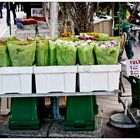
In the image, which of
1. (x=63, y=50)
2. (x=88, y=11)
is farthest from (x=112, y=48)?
(x=88, y=11)

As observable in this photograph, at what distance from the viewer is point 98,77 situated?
3141 millimetres

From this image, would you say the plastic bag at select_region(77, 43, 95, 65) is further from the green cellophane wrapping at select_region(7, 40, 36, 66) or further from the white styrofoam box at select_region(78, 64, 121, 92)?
the green cellophane wrapping at select_region(7, 40, 36, 66)

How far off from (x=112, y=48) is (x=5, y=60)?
912mm

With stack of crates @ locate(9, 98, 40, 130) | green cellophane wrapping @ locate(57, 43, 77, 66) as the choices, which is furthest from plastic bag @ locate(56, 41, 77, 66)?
stack of crates @ locate(9, 98, 40, 130)

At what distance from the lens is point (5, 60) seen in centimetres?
313

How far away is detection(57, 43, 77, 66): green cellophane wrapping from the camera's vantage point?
3125 mm

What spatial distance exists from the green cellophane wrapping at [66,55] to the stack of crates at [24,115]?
0.50 metres

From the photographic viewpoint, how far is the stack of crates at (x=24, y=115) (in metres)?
3.37

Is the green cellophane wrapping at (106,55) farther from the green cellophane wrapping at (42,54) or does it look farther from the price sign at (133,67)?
the price sign at (133,67)

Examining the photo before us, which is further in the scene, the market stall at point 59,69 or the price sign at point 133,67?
the price sign at point 133,67

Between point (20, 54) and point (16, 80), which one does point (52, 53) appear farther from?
point (16, 80)

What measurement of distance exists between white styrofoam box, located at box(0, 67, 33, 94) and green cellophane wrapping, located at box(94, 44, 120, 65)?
0.58 meters

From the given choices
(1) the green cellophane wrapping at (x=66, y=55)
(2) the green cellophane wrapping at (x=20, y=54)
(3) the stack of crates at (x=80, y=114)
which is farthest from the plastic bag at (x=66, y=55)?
(3) the stack of crates at (x=80, y=114)

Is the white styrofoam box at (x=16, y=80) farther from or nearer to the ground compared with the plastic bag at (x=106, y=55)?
nearer to the ground
